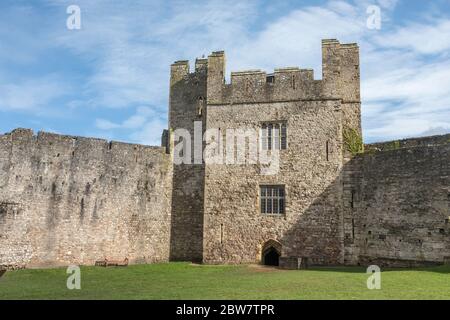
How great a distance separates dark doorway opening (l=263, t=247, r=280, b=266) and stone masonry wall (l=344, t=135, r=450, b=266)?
3.74 meters

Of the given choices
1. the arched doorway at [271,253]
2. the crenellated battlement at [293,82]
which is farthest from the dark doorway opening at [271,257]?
the crenellated battlement at [293,82]

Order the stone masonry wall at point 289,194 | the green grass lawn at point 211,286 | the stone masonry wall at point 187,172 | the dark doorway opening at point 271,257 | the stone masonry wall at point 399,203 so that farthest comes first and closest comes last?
1. the stone masonry wall at point 187,172
2. the dark doorway opening at point 271,257
3. the stone masonry wall at point 289,194
4. the stone masonry wall at point 399,203
5. the green grass lawn at point 211,286

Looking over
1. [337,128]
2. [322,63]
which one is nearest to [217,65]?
[322,63]

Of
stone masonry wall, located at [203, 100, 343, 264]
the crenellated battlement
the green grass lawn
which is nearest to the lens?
the green grass lawn

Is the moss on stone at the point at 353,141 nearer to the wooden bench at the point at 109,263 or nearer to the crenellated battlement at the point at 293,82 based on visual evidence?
the crenellated battlement at the point at 293,82

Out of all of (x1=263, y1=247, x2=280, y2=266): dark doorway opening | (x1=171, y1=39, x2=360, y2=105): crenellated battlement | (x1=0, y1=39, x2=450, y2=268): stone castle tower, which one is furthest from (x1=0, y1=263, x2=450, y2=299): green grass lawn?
(x1=171, y1=39, x2=360, y2=105): crenellated battlement

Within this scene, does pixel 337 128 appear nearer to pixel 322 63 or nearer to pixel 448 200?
pixel 322 63

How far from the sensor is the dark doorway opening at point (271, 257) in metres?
23.6

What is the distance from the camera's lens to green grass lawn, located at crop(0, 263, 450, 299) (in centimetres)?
1212

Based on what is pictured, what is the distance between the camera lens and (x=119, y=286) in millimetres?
15219

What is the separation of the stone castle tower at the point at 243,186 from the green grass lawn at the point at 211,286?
2967 millimetres

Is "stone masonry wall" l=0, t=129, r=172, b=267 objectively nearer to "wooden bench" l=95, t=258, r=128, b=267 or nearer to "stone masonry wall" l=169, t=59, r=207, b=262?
"wooden bench" l=95, t=258, r=128, b=267

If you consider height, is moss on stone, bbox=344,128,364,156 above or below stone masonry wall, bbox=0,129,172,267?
above
